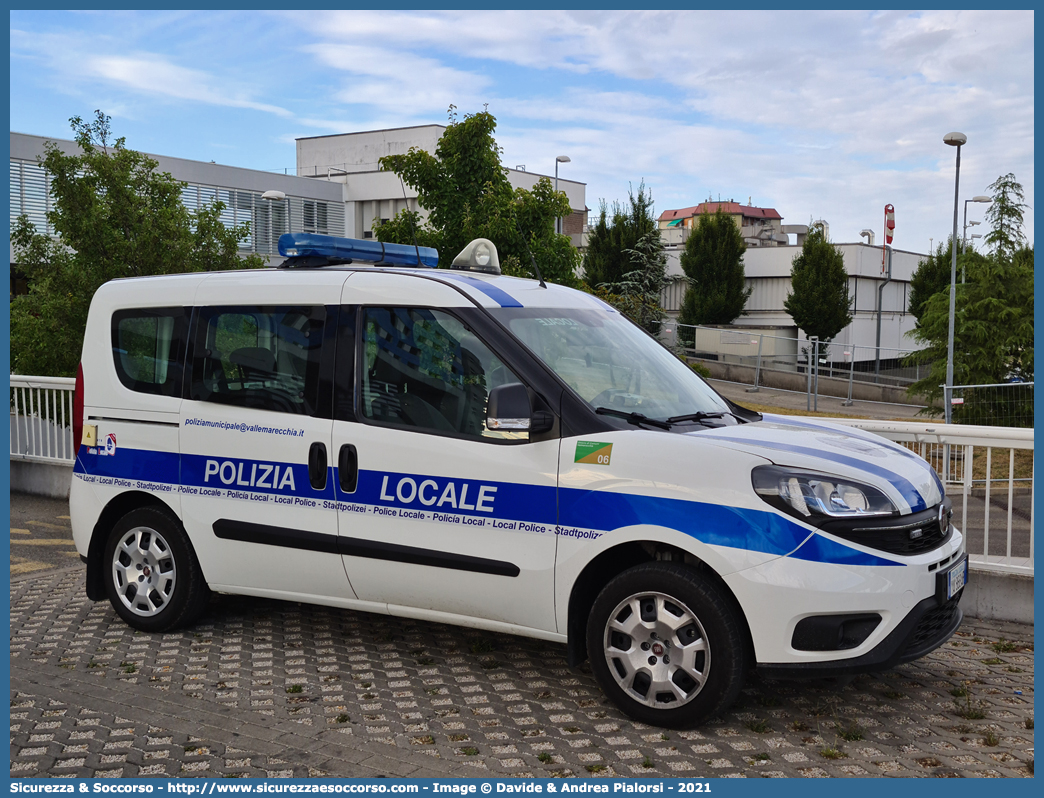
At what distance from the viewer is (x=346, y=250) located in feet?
20.0

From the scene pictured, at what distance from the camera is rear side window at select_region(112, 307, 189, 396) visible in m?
5.86

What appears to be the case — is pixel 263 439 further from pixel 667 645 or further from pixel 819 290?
pixel 819 290

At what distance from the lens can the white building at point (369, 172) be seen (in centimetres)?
4422

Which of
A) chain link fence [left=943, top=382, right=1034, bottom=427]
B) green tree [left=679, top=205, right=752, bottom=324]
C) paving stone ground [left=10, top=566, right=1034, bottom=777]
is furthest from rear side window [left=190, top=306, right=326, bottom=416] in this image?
green tree [left=679, top=205, right=752, bottom=324]

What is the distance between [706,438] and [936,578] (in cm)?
118

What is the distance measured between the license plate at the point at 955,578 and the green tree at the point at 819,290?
43286 mm

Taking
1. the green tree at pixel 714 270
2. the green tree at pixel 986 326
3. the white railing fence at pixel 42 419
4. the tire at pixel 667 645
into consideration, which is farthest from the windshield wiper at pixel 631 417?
the green tree at pixel 714 270

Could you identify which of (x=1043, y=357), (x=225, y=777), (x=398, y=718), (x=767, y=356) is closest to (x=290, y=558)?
(x=398, y=718)

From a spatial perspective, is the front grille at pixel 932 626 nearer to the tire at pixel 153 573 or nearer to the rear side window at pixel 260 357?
the rear side window at pixel 260 357

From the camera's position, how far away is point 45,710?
475 centimetres

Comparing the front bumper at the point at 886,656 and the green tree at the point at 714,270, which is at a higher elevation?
the green tree at the point at 714,270

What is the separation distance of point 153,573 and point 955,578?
4.43 m

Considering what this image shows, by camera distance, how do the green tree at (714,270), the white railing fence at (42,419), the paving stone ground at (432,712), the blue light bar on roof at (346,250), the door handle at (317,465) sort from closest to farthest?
the paving stone ground at (432,712), the door handle at (317,465), the blue light bar on roof at (346,250), the white railing fence at (42,419), the green tree at (714,270)

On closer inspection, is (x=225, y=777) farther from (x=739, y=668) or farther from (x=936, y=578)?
(x=936, y=578)
